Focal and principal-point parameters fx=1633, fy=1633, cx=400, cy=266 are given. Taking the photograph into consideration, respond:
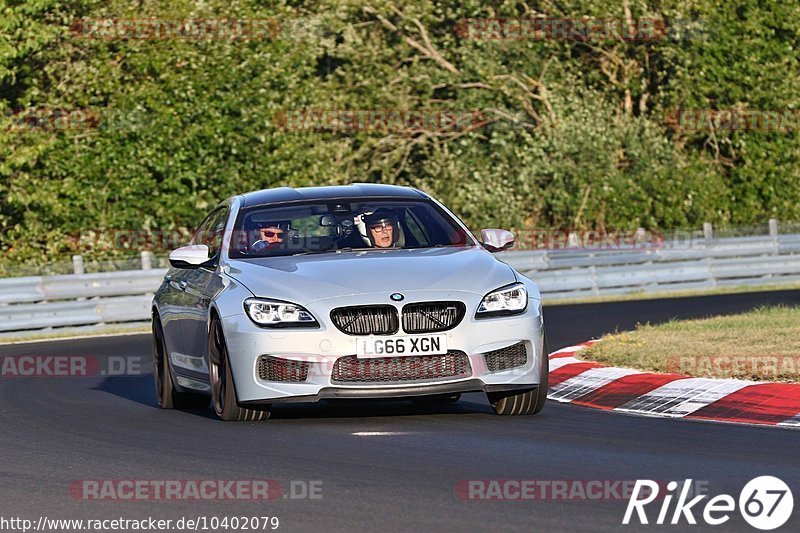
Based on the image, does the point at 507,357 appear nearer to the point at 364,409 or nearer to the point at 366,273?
the point at 366,273

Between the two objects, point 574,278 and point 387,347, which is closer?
point 387,347

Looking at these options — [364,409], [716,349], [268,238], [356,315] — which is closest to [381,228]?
[268,238]

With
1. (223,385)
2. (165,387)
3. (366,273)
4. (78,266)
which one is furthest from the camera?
(78,266)

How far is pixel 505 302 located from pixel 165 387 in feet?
11.0

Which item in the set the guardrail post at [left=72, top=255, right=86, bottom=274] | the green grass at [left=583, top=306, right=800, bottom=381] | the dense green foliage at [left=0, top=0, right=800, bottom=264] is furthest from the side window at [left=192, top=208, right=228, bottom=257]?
the dense green foliage at [left=0, top=0, right=800, bottom=264]

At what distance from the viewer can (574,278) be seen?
1149 inches

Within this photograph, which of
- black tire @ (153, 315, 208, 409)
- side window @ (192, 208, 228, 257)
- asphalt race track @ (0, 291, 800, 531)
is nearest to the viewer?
asphalt race track @ (0, 291, 800, 531)

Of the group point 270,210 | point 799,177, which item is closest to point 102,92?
point 799,177

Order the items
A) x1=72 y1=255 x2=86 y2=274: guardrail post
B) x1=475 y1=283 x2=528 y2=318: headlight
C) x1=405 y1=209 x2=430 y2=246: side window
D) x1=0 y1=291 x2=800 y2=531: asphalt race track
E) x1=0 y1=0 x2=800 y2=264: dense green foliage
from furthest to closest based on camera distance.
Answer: x1=0 y1=0 x2=800 y2=264: dense green foliage < x1=72 y1=255 x2=86 y2=274: guardrail post < x1=405 y1=209 x2=430 y2=246: side window < x1=475 y1=283 x2=528 y2=318: headlight < x1=0 y1=291 x2=800 y2=531: asphalt race track

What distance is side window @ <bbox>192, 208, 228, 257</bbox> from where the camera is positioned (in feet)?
38.3

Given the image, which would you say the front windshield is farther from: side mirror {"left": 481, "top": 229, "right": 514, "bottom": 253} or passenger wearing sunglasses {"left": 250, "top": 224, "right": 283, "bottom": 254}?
side mirror {"left": 481, "top": 229, "right": 514, "bottom": 253}

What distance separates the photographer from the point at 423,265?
406 inches

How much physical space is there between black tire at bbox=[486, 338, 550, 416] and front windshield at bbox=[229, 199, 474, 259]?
1162mm

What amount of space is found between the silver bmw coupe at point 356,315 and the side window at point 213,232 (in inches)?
13.7
